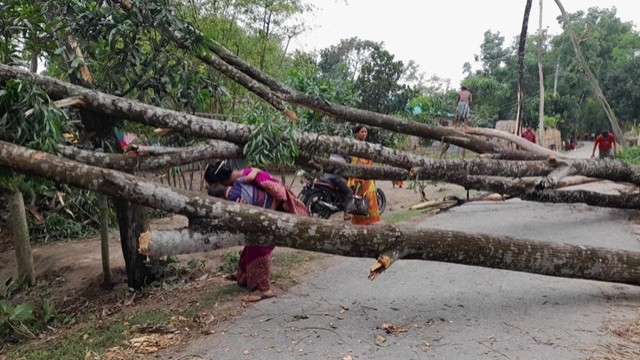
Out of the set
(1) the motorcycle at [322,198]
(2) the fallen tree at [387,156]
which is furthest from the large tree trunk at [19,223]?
(1) the motorcycle at [322,198]

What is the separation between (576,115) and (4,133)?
3316 centimetres

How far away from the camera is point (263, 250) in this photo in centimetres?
423

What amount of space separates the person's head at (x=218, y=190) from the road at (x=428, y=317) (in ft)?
3.37

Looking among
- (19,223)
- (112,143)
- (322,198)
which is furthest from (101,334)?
(322,198)

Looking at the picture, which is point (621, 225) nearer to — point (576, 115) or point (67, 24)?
point (67, 24)

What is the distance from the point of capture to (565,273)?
4156 millimetres

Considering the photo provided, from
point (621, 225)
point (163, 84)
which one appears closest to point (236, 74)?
point (163, 84)

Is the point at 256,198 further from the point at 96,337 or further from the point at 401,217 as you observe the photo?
the point at 401,217

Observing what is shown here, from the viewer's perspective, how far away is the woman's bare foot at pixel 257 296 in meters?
4.10

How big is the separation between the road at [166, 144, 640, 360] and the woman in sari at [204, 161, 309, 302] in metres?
0.24

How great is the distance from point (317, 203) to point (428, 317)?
444cm

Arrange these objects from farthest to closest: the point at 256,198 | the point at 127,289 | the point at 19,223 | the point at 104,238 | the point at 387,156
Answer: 1. the point at 19,223
2. the point at 104,238
3. the point at 127,289
4. the point at 387,156
5. the point at 256,198

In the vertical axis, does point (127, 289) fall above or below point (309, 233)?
below

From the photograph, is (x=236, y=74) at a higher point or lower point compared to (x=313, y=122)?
higher
